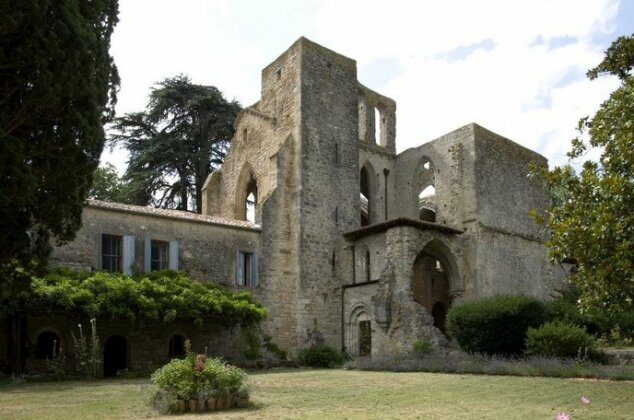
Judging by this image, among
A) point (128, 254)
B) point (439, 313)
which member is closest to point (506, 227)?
point (439, 313)

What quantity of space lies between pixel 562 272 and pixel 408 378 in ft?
58.2

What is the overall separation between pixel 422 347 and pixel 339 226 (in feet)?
21.4

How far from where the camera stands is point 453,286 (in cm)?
2589

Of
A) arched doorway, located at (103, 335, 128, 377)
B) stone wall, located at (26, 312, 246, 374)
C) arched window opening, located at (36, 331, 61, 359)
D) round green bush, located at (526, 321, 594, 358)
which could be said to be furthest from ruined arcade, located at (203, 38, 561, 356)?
arched window opening, located at (36, 331, 61, 359)

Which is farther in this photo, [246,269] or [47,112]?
[246,269]

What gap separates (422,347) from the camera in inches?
835

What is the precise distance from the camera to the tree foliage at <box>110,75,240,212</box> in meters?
33.7

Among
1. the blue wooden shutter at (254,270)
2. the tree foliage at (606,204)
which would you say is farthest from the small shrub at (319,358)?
the tree foliage at (606,204)

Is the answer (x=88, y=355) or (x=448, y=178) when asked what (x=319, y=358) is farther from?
(x=448, y=178)

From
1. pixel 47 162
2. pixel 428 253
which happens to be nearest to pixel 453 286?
pixel 428 253

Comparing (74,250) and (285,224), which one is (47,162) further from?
(285,224)

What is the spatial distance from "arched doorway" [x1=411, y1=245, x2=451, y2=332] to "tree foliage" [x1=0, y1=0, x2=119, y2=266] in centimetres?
1981

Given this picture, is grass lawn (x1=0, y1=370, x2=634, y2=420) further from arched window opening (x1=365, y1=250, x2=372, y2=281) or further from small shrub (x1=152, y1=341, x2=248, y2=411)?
arched window opening (x1=365, y1=250, x2=372, y2=281)

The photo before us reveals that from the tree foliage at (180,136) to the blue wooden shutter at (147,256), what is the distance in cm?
1222
